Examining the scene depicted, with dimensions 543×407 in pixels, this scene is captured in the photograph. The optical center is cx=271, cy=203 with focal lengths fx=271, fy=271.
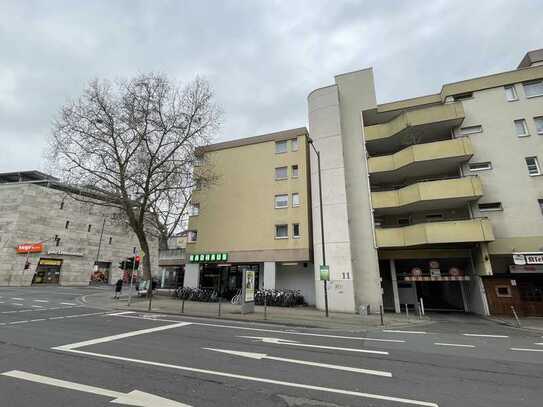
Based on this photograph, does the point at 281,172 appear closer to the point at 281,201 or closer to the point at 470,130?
the point at 281,201

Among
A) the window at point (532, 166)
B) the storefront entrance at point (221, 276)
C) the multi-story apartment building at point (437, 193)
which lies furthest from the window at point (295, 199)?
the window at point (532, 166)

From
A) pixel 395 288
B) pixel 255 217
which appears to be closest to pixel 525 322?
pixel 395 288

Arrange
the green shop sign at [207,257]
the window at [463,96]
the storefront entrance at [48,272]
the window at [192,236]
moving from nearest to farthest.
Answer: the window at [463,96], the green shop sign at [207,257], the window at [192,236], the storefront entrance at [48,272]

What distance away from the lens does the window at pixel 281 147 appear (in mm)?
24587

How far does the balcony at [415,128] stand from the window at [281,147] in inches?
271

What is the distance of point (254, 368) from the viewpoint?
20.3 ft

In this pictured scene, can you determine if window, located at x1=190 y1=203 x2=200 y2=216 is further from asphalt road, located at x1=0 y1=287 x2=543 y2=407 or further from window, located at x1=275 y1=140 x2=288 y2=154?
asphalt road, located at x1=0 y1=287 x2=543 y2=407

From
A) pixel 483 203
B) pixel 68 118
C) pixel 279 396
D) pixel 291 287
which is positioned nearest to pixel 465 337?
pixel 279 396

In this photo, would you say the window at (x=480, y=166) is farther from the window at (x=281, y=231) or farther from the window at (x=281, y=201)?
the window at (x=281, y=231)

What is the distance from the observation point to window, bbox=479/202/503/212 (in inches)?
717

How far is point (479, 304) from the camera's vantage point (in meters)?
18.2

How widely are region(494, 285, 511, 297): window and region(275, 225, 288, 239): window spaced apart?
14.4m

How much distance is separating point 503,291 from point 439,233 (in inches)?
220

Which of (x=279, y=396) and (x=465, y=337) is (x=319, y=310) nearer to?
(x=465, y=337)
